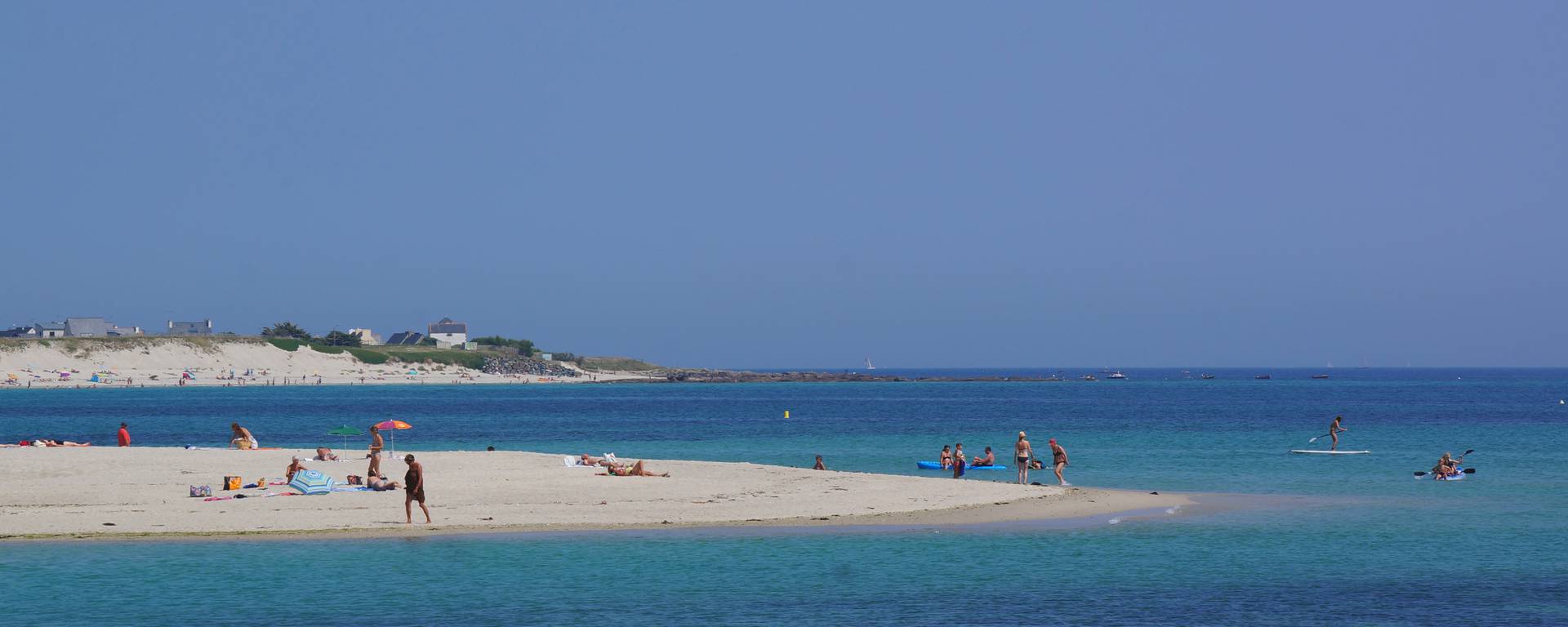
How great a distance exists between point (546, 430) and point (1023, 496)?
147 ft

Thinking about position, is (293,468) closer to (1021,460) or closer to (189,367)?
(1021,460)

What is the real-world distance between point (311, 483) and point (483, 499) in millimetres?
4153

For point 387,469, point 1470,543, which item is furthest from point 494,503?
point 1470,543

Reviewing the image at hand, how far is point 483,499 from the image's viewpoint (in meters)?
33.7

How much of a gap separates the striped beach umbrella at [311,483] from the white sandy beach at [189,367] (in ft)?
462

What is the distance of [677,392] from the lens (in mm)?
165000

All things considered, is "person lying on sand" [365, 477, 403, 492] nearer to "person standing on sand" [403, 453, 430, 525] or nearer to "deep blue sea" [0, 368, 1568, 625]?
"person standing on sand" [403, 453, 430, 525]

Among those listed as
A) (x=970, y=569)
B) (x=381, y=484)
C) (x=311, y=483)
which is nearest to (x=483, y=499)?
(x=381, y=484)

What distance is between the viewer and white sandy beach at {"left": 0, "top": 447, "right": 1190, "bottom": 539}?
2928cm

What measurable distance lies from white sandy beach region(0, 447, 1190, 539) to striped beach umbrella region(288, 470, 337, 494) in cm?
44

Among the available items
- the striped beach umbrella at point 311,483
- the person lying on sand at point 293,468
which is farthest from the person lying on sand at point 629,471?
the person lying on sand at point 293,468

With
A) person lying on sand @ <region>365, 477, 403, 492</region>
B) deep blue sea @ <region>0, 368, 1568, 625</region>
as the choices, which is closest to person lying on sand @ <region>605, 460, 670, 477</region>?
person lying on sand @ <region>365, 477, 403, 492</region>

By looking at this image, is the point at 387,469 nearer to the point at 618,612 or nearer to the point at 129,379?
the point at 618,612

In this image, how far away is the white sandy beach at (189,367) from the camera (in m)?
168
